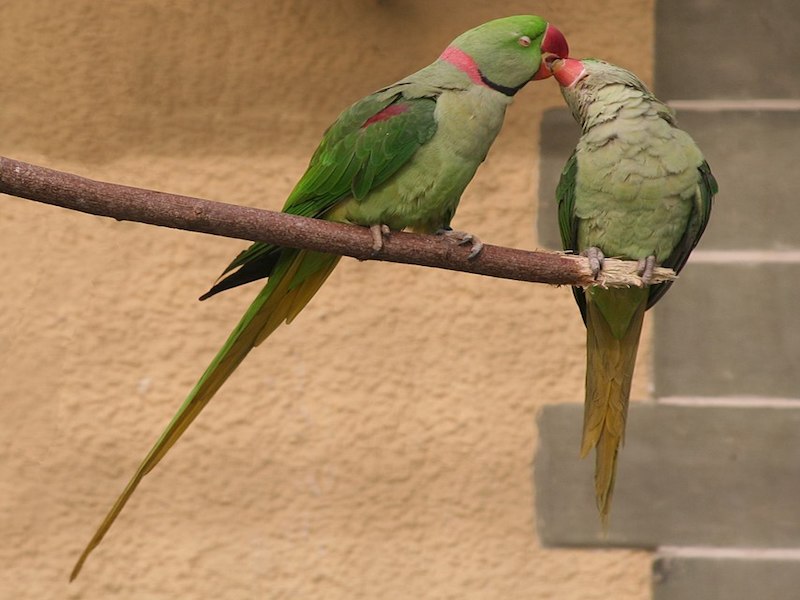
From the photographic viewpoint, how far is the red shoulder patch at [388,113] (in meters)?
1.17

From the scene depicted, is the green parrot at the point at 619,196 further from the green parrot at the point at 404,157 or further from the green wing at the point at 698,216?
the green parrot at the point at 404,157

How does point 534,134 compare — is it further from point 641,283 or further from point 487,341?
point 641,283

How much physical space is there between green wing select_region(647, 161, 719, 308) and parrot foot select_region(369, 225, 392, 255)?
36 cm

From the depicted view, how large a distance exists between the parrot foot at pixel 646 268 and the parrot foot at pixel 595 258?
1.7 inches

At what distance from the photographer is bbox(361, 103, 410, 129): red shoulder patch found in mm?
1175

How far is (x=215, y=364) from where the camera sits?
119 cm

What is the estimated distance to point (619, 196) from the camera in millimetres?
1264

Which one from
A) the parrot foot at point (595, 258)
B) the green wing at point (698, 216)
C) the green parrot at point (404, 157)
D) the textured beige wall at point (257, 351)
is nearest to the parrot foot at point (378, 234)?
the green parrot at point (404, 157)

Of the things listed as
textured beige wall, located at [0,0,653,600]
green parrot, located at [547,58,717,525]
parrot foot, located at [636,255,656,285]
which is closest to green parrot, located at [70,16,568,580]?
green parrot, located at [547,58,717,525]

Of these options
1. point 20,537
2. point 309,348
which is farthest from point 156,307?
point 20,537

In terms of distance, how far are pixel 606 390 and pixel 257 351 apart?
688 millimetres

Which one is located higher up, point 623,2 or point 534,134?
point 623,2

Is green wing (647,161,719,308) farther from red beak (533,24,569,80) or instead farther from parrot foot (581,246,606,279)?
red beak (533,24,569,80)

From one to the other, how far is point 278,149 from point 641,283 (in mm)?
778
